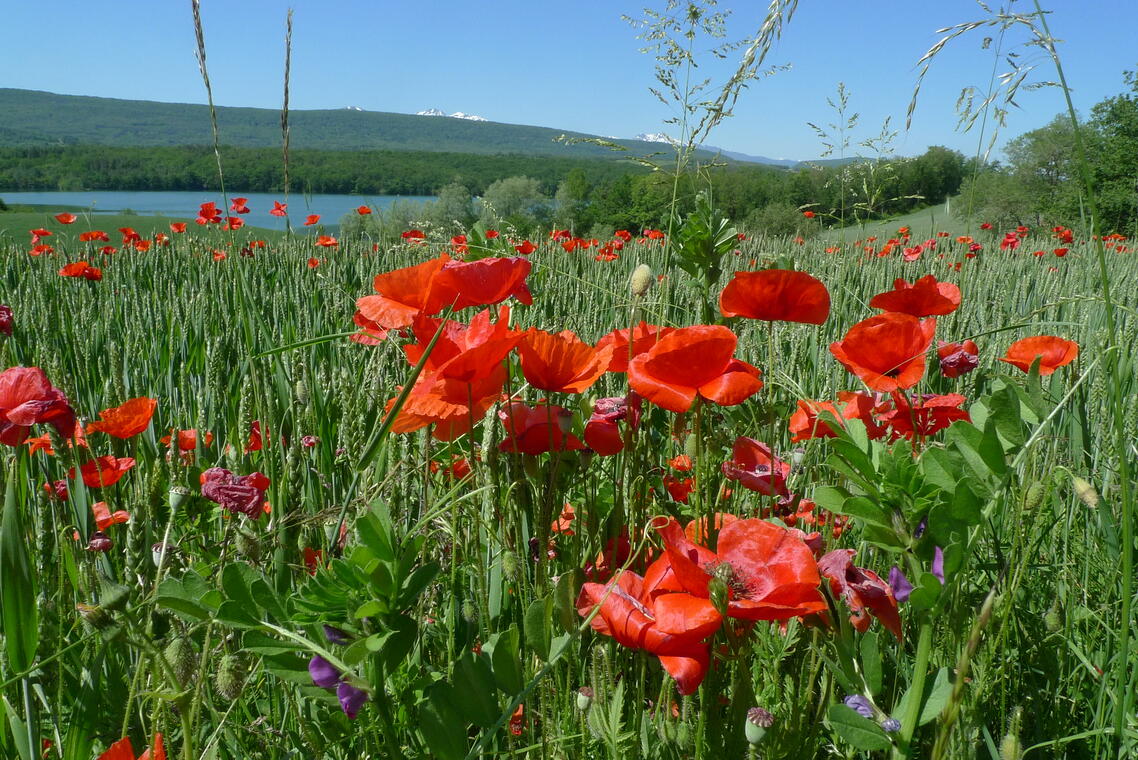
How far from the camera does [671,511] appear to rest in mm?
934

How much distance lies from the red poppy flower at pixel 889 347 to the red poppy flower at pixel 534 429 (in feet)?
1.05

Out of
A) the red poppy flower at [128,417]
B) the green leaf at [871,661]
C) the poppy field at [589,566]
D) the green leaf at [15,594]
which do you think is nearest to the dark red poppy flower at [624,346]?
the poppy field at [589,566]

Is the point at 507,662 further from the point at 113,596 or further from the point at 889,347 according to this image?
the point at 889,347

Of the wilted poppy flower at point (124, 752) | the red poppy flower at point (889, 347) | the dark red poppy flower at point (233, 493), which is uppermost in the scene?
the red poppy flower at point (889, 347)

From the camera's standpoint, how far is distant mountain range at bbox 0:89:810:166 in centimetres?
8825

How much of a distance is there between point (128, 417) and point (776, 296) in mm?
948

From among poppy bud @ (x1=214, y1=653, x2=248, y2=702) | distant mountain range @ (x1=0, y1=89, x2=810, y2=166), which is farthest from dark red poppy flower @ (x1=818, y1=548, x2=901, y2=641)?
distant mountain range @ (x1=0, y1=89, x2=810, y2=166)

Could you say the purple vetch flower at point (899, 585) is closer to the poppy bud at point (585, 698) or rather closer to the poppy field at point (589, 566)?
the poppy field at point (589, 566)

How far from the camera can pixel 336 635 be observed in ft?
1.97

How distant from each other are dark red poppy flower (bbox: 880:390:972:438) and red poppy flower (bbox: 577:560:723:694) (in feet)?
1.53

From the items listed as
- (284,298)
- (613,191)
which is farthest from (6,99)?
(284,298)

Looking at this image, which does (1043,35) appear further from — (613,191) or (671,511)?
(613,191)

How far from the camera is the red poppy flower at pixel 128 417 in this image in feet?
3.61

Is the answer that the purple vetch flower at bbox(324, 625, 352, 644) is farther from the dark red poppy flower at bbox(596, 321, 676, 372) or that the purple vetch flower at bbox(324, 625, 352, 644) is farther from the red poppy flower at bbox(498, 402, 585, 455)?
the dark red poppy flower at bbox(596, 321, 676, 372)
